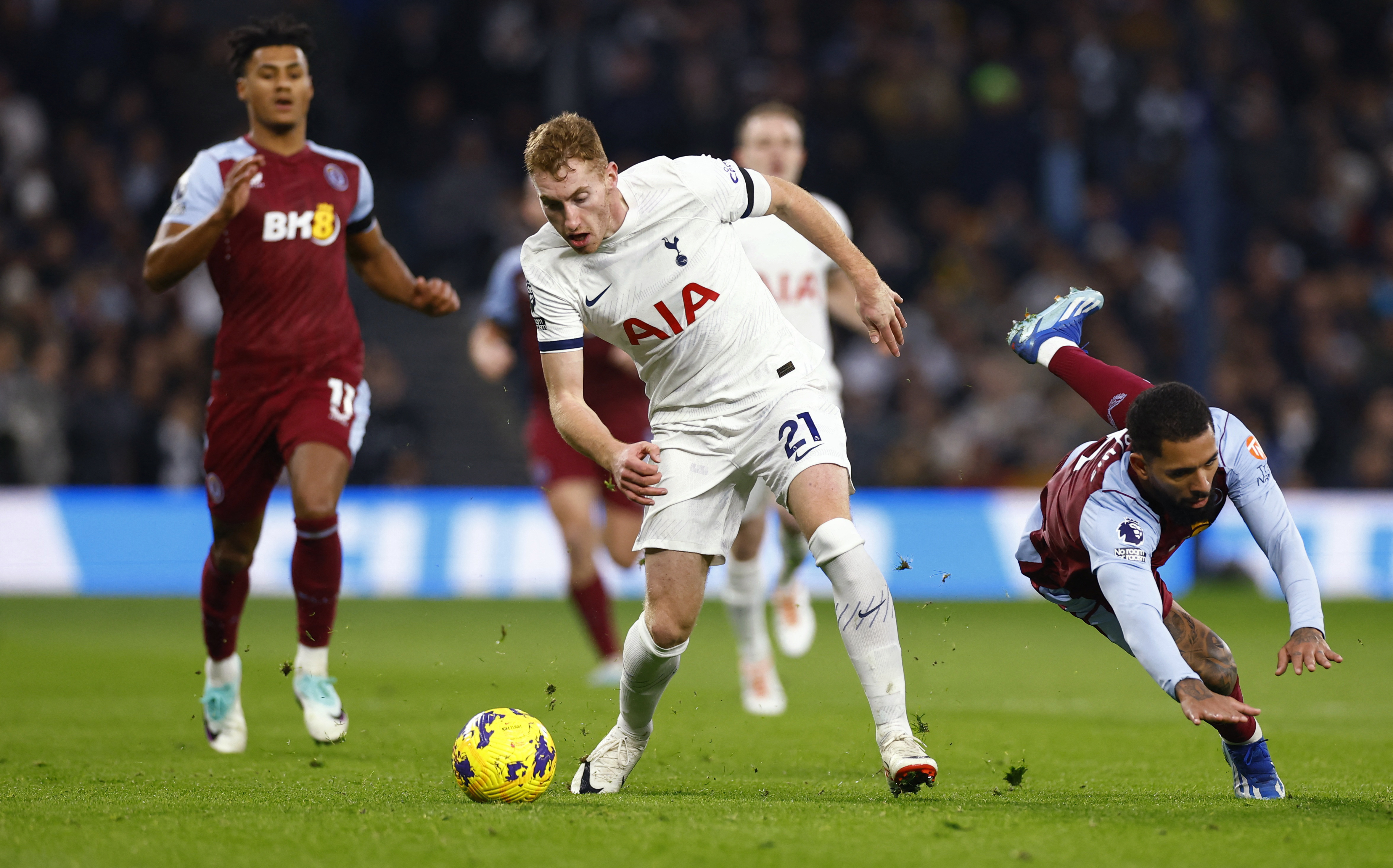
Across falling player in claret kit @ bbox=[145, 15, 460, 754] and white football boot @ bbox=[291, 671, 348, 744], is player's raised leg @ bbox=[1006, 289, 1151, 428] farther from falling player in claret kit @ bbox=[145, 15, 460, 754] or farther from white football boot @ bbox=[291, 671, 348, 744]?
white football boot @ bbox=[291, 671, 348, 744]

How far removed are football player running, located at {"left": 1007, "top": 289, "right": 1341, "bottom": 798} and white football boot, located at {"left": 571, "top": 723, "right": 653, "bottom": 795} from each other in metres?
1.46

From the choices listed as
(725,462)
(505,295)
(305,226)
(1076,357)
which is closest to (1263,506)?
(1076,357)

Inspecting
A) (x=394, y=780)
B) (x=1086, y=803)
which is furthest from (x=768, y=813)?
(x=394, y=780)

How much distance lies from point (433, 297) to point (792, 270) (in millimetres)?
1901

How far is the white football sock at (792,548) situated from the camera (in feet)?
27.5

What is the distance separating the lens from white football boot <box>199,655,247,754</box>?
6184mm

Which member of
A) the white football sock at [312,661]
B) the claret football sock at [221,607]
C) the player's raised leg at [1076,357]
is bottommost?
the white football sock at [312,661]

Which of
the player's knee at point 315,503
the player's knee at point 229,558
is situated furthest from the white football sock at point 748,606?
the player's knee at point 229,558

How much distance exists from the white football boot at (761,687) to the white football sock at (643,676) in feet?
7.90

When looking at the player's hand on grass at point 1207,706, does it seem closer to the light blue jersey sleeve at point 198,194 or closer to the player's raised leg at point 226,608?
the player's raised leg at point 226,608

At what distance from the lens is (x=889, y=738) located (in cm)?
471

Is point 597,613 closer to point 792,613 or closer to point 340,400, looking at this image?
point 792,613

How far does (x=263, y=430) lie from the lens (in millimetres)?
6180

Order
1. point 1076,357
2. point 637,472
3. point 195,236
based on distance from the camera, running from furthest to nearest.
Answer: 1. point 195,236
2. point 1076,357
3. point 637,472
